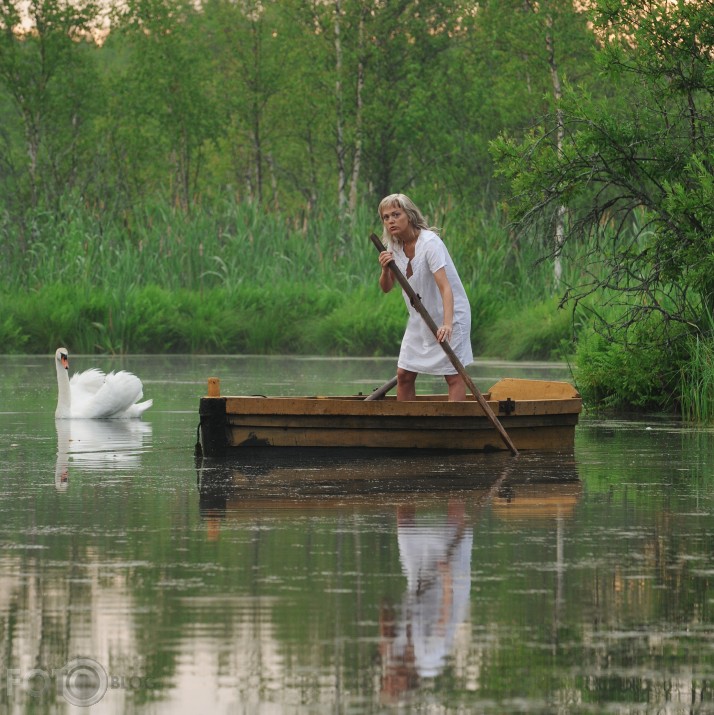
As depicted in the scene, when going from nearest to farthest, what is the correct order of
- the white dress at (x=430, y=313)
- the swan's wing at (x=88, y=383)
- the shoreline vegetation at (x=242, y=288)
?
1. the white dress at (x=430, y=313)
2. the swan's wing at (x=88, y=383)
3. the shoreline vegetation at (x=242, y=288)

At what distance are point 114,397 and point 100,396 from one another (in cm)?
26

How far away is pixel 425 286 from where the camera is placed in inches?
534

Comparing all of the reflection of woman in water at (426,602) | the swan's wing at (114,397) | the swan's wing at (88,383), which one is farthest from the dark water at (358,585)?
the swan's wing at (88,383)

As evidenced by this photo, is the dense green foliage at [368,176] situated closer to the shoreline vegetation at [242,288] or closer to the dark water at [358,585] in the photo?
the shoreline vegetation at [242,288]

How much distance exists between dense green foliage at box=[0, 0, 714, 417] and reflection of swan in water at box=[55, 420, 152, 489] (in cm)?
401

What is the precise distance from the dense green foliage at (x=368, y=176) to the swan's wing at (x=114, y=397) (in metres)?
3.96

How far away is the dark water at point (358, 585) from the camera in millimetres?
5691

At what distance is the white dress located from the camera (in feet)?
44.2

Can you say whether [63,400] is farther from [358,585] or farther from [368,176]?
[368,176]

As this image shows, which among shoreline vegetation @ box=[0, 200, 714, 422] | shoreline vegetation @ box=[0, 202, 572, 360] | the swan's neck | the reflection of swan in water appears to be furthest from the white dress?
shoreline vegetation @ box=[0, 202, 572, 360]

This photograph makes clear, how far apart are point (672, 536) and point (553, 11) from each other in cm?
2645

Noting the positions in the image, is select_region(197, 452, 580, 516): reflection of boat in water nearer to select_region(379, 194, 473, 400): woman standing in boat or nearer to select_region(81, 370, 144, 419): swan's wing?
select_region(379, 194, 473, 400): woman standing in boat

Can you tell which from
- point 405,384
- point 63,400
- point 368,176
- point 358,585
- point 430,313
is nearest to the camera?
point 358,585

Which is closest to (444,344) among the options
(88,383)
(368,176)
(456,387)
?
(456,387)
